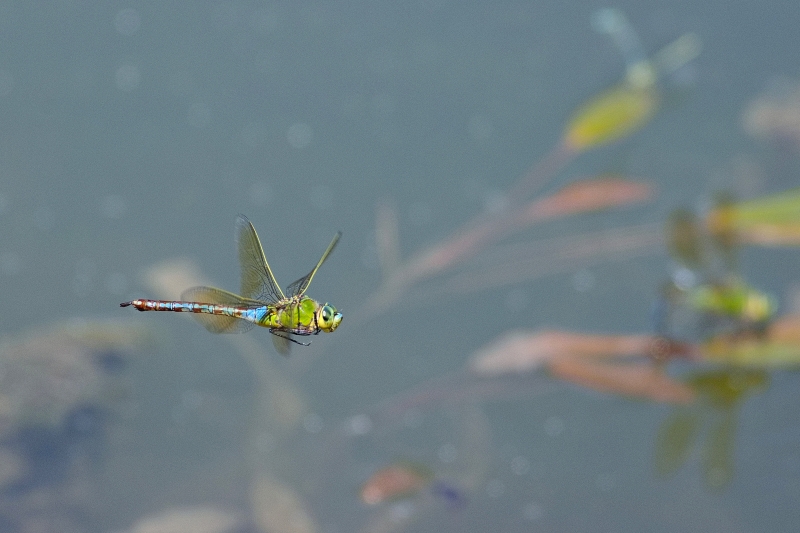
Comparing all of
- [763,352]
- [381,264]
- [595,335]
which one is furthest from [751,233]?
[381,264]

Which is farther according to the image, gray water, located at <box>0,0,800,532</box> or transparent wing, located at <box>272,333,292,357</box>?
gray water, located at <box>0,0,800,532</box>

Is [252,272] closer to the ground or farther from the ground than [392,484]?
closer to the ground

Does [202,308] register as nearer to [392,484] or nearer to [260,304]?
[260,304]

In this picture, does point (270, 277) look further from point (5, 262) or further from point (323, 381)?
point (5, 262)

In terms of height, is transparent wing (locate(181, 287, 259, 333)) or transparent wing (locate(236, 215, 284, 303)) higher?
transparent wing (locate(236, 215, 284, 303))

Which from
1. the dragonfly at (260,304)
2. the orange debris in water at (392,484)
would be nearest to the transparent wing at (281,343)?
the dragonfly at (260,304)

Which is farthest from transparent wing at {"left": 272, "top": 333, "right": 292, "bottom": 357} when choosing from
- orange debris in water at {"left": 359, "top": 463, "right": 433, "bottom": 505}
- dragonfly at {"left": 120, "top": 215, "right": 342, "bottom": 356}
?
orange debris in water at {"left": 359, "top": 463, "right": 433, "bottom": 505}

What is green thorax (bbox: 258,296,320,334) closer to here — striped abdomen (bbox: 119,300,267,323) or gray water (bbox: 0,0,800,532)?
striped abdomen (bbox: 119,300,267,323)

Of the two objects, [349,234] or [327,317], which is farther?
[349,234]

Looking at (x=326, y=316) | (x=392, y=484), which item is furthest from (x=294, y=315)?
(x=392, y=484)
